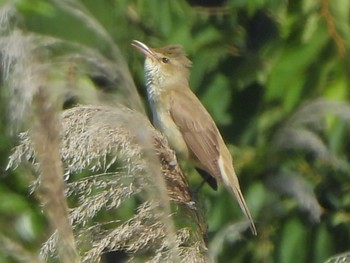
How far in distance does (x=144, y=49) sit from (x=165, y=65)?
1.41 ft

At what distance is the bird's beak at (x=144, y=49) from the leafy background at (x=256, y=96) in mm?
76

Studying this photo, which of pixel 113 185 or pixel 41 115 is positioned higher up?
pixel 41 115

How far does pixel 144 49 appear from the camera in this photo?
602 cm

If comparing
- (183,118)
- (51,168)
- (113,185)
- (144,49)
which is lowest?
(183,118)

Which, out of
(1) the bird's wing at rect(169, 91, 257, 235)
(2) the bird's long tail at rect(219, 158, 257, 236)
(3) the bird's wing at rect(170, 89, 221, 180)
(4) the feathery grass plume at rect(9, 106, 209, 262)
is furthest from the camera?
(3) the bird's wing at rect(170, 89, 221, 180)

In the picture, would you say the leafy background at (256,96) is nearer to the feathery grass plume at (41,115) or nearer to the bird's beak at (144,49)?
the bird's beak at (144,49)

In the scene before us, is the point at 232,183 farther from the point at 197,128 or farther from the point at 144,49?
the point at 144,49

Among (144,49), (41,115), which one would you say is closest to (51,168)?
(41,115)

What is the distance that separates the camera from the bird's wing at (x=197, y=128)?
6.01m

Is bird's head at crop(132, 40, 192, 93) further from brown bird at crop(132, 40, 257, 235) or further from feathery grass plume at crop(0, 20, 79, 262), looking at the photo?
feathery grass plume at crop(0, 20, 79, 262)

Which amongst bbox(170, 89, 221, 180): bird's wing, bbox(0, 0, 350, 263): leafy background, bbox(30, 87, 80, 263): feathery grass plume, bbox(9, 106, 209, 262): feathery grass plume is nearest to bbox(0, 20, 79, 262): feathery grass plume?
bbox(30, 87, 80, 263): feathery grass plume

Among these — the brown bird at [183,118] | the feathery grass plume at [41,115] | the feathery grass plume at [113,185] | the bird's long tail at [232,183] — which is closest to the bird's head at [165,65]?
the brown bird at [183,118]

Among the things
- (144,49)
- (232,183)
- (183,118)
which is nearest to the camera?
(232,183)

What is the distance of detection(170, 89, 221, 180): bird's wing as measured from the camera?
19.7ft
